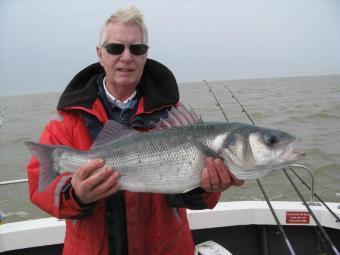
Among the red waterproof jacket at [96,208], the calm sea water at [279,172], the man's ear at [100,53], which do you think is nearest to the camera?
the red waterproof jacket at [96,208]

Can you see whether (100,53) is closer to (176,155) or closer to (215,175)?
(176,155)

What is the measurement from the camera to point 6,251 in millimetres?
4180

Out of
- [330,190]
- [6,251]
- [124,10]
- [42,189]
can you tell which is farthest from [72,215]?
[330,190]

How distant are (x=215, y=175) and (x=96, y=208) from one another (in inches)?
40.6

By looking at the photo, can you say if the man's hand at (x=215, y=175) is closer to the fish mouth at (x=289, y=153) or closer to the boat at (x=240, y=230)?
the fish mouth at (x=289, y=153)

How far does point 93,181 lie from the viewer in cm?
236

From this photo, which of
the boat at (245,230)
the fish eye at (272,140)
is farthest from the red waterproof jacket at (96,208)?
the boat at (245,230)

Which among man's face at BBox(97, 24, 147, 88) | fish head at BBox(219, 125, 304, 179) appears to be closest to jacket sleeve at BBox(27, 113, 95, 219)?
man's face at BBox(97, 24, 147, 88)

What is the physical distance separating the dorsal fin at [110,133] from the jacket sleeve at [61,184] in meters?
0.19

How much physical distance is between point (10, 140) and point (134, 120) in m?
19.2

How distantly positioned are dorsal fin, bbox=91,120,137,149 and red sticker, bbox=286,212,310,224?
3.04 m

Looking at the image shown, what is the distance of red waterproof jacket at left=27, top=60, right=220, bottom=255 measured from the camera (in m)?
2.57

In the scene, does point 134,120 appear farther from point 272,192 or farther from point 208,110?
point 208,110

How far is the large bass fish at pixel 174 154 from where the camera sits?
2502 mm
